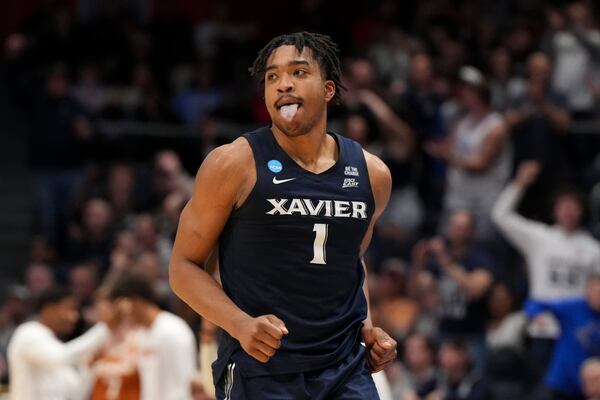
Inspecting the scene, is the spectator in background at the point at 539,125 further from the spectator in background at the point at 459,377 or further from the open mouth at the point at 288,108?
the open mouth at the point at 288,108

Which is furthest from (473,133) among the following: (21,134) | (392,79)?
(21,134)

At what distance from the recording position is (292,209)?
15.3 ft

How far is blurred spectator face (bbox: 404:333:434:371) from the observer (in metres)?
10.2

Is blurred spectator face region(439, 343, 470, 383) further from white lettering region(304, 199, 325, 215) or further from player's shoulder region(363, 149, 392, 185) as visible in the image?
white lettering region(304, 199, 325, 215)

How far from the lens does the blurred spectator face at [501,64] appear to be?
39.7ft

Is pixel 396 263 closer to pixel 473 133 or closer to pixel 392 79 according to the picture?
pixel 473 133

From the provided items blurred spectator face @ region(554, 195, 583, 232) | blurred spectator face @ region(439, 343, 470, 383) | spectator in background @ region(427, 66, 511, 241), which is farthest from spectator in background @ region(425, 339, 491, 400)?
spectator in background @ region(427, 66, 511, 241)

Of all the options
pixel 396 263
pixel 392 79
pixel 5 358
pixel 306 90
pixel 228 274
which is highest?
pixel 306 90

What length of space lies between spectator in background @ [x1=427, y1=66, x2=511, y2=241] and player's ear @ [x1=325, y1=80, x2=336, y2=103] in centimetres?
637

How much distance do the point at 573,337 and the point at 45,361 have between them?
366cm

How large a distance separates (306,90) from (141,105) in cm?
1041

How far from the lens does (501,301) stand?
10484mm

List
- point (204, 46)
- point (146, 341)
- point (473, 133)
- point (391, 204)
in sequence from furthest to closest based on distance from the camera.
A: 1. point (204, 46)
2. point (391, 204)
3. point (473, 133)
4. point (146, 341)

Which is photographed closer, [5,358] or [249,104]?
[5,358]
